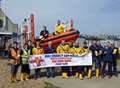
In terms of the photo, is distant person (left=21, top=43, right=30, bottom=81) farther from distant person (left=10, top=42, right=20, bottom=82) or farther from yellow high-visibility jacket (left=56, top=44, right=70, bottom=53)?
yellow high-visibility jacket (left=56, top=44, right=70, bottom=53)

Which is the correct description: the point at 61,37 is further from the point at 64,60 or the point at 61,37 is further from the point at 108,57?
the point at 108,57

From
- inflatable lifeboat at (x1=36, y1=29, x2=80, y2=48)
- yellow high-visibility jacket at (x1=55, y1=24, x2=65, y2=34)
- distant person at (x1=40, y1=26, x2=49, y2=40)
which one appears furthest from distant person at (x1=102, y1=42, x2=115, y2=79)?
yellow high-visibility jacket at (x1=55, y1=24, x2=65, y2=34)

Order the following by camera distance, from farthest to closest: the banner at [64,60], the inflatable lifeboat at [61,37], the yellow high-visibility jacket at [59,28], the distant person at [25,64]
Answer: the yellow high-visibility jacket at [59,28]
the inflatable lifeboat at [61,37]
the banner at [64,60]
the distant person at [25,64]

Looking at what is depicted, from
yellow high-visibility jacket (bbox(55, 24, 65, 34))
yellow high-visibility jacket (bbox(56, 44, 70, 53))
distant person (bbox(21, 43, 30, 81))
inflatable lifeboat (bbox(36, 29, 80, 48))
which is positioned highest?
yellow high-visibility jacket (bbox(55, 24, 65, 34))

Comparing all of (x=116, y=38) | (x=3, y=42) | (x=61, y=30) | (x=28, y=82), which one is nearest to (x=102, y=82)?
(x=28, y=82)

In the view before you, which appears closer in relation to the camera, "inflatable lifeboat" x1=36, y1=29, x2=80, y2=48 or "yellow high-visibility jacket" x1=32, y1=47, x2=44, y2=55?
"yellow high-visibility jacket" x1=32, y1=47, x2=44, y2=55

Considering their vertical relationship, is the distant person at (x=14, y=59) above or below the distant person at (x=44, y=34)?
below

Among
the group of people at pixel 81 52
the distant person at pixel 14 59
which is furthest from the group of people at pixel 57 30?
the distant person at pixel 14 59

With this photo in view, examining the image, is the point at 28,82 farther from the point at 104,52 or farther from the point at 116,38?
the point at 116,38

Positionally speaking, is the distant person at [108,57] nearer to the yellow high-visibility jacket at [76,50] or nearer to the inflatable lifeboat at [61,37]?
the yellow high-visibility jacket at [76,50]

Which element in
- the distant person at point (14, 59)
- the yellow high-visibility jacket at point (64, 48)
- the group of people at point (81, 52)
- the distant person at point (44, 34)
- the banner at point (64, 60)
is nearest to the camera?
the distant person at point (14, 59)

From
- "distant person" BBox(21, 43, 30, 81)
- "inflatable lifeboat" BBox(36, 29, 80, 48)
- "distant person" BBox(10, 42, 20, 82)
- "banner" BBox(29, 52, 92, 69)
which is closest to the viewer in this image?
"distant person" BBox(10, 42, 20, 82)

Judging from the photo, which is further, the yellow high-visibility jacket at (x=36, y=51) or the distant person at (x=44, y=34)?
the distant person at (x=44, y=34)

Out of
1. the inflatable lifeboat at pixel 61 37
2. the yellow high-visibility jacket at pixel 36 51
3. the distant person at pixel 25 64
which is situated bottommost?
the distant person at pixel 25 64
